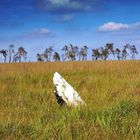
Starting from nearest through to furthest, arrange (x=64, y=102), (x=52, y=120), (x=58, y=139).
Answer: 1. (x=58, y=139)
2. (x=52, y=120)
3. (x=64, y=102)

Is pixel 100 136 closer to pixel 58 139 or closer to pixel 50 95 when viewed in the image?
pixel 58 139

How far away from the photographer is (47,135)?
5.53 m

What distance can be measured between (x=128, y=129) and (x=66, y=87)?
3.80 m

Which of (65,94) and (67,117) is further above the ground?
(65,94)

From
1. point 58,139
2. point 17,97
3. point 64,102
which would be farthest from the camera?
point 17,97

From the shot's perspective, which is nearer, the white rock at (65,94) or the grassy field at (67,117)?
the grassy field at (67,117)

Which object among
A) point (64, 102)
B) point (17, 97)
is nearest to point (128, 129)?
point (64, 102)

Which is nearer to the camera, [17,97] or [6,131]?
[6,131]

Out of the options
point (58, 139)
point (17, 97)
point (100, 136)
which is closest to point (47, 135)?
point (58, 139)

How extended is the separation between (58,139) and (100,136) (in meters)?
0.53

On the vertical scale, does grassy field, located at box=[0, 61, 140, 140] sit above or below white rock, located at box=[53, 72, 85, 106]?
below

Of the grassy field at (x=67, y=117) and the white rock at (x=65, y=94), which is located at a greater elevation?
the white rock at (x=65, y=94)

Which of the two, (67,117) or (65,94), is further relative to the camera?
(65,94)

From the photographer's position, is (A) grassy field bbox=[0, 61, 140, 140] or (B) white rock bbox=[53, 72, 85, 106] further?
(B) white rock bbox=[53, 72, 85, 106]
